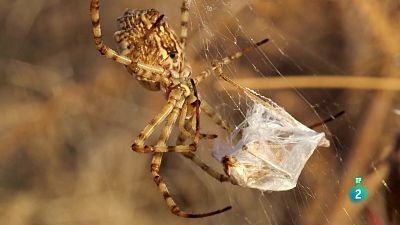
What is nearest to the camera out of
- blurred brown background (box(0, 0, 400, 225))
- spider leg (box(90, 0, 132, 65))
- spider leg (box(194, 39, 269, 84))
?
spider leg (box(90, 0, 132, 65))

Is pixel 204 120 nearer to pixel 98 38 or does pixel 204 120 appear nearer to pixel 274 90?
pixel 274 90

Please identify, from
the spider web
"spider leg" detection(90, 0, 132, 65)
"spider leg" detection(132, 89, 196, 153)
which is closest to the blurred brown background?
the spider web

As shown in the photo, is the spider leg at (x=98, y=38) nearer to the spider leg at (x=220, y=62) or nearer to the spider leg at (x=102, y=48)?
the spider leg at (x=102, y=48)

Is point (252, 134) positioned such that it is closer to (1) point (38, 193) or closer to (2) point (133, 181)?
(2) point (133, 181)

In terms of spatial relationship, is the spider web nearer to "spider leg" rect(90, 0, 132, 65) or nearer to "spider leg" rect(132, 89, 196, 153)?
"spider leg" rect(132, 89, 196, 153)

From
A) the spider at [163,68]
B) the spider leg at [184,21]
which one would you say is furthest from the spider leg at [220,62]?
the spider leg at [184,21]

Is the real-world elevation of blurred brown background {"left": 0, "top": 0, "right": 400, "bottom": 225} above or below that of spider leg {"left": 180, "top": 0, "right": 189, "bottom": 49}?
below

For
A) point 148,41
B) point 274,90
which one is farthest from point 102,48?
point 274,90

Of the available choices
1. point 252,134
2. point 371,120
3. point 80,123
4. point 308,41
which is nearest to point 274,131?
point 252,134
